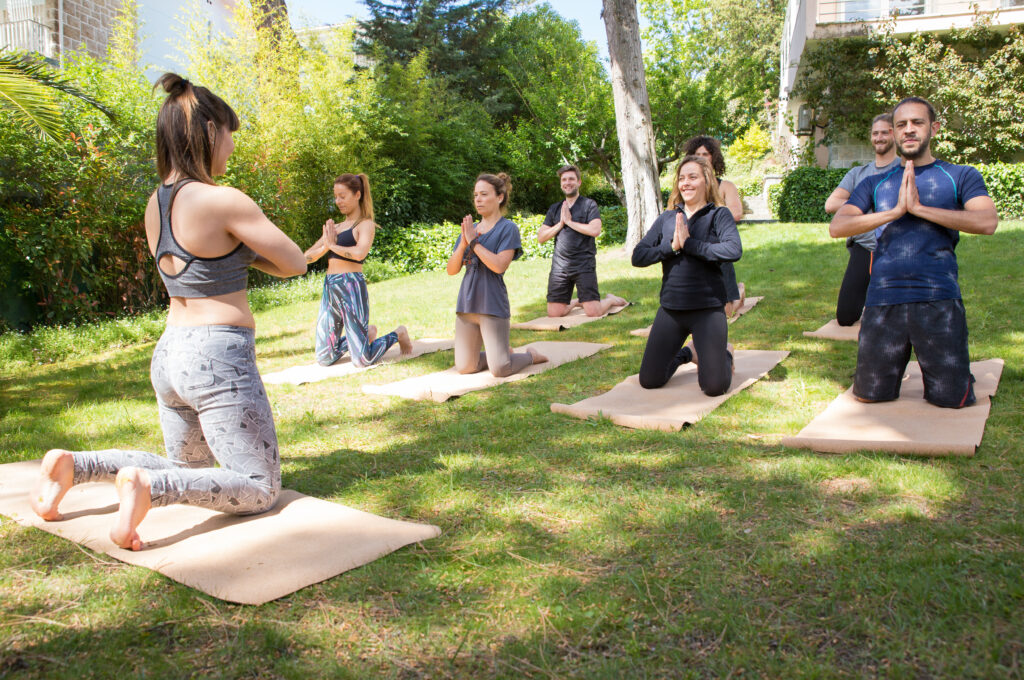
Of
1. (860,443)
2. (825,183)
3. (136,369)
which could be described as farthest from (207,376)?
(825,183)

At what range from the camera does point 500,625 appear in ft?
7.93

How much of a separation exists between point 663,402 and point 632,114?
31.7ft

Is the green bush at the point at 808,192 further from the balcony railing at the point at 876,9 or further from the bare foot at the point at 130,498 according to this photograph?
the bare foot at the point at 130,498

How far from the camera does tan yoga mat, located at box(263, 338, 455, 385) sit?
6.50 meters

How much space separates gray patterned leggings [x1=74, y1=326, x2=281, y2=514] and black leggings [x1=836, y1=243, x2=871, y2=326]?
5485mm

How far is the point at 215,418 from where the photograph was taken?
3006 millimetres

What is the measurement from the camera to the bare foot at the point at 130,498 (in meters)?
2.75

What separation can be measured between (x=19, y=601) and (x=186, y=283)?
4.10 feet

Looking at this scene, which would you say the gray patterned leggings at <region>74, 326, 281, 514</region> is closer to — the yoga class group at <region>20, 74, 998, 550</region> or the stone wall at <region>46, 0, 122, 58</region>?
the yoga class group at <region>20, 74, 998, 550</region>

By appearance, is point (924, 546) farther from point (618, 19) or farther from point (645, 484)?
point (618, 19)

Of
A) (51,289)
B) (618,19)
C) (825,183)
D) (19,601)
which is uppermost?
(618,19)

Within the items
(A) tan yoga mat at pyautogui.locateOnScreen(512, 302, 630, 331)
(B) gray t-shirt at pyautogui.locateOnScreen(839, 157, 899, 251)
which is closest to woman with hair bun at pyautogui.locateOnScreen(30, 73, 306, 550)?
(B) gray t-shirt at pyautogui.locateOnScreen(839, 157, 899, 251)

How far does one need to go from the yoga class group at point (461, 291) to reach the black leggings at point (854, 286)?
0.02m

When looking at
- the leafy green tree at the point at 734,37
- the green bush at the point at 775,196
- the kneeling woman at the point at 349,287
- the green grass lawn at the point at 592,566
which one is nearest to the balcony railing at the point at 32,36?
the kneeling woman at the point at 349,287
